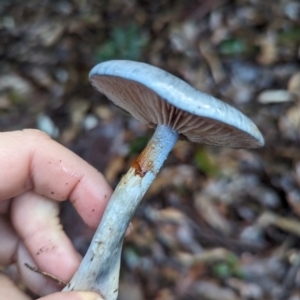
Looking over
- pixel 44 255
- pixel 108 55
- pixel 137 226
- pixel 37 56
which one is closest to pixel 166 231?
pixel 137 226

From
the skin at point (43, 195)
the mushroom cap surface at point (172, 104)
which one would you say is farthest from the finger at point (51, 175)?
the mushroom cap surface at point (172, 104)

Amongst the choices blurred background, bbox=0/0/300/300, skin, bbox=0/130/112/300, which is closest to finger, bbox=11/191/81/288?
skin, bbox=0/130/112/300

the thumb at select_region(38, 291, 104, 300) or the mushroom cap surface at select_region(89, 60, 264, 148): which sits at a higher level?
the mushroom cap surface at select_region(89, 60, 264, 148)

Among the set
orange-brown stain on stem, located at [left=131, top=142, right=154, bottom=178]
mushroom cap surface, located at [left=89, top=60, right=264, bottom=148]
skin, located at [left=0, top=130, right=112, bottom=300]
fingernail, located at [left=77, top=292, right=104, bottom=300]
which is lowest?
fingernail, located at [left=77, top=292, right=104, bottom=300]

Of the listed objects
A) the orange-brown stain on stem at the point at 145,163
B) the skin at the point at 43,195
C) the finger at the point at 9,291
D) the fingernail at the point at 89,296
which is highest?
the orange-brown stain on stem at the point at 145,163

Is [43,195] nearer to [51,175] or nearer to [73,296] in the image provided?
[51,175]

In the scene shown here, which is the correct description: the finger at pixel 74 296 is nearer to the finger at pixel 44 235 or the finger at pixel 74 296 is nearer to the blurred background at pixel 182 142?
the finger at pixel 44 235

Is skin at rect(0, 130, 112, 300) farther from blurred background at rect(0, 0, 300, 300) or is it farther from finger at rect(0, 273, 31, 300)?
blurred background at rect(0, 0, 300, 300)
